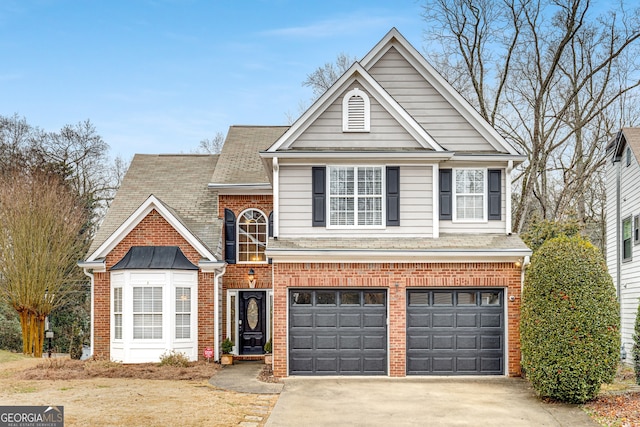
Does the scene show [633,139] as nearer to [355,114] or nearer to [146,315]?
[355,114]

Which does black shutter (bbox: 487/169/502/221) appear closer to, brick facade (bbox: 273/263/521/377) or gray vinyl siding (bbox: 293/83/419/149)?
brick facade (bbox: 273/263/521/377)

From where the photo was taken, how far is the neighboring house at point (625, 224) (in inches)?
776

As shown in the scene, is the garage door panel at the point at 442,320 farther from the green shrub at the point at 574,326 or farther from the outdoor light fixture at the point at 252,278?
the outdoor light fixture at the point at 252,278

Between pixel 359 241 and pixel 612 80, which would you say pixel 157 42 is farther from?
pixel 612 80

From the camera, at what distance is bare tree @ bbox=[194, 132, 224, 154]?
43969mm

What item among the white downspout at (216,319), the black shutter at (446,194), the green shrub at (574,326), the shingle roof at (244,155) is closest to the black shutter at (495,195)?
the black shutter at (446,194)

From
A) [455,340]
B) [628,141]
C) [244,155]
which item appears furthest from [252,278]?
[628,141]

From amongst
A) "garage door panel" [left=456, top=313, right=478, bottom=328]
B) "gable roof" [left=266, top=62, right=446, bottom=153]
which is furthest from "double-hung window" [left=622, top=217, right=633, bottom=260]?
"gable roof" [left=266, top=62, right=446, bottom=153]

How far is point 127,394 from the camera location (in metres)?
13.4

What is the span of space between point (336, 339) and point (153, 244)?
6.17 metres

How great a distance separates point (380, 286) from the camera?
53.0 ft

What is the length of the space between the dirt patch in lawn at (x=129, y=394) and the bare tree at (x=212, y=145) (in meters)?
27.0

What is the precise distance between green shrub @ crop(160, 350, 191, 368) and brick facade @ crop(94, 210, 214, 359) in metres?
0.85

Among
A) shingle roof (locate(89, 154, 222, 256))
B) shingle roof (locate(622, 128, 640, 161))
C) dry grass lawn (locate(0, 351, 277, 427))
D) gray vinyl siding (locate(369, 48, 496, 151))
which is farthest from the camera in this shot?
shingle roof (locate(89, 154, 222, 256))
